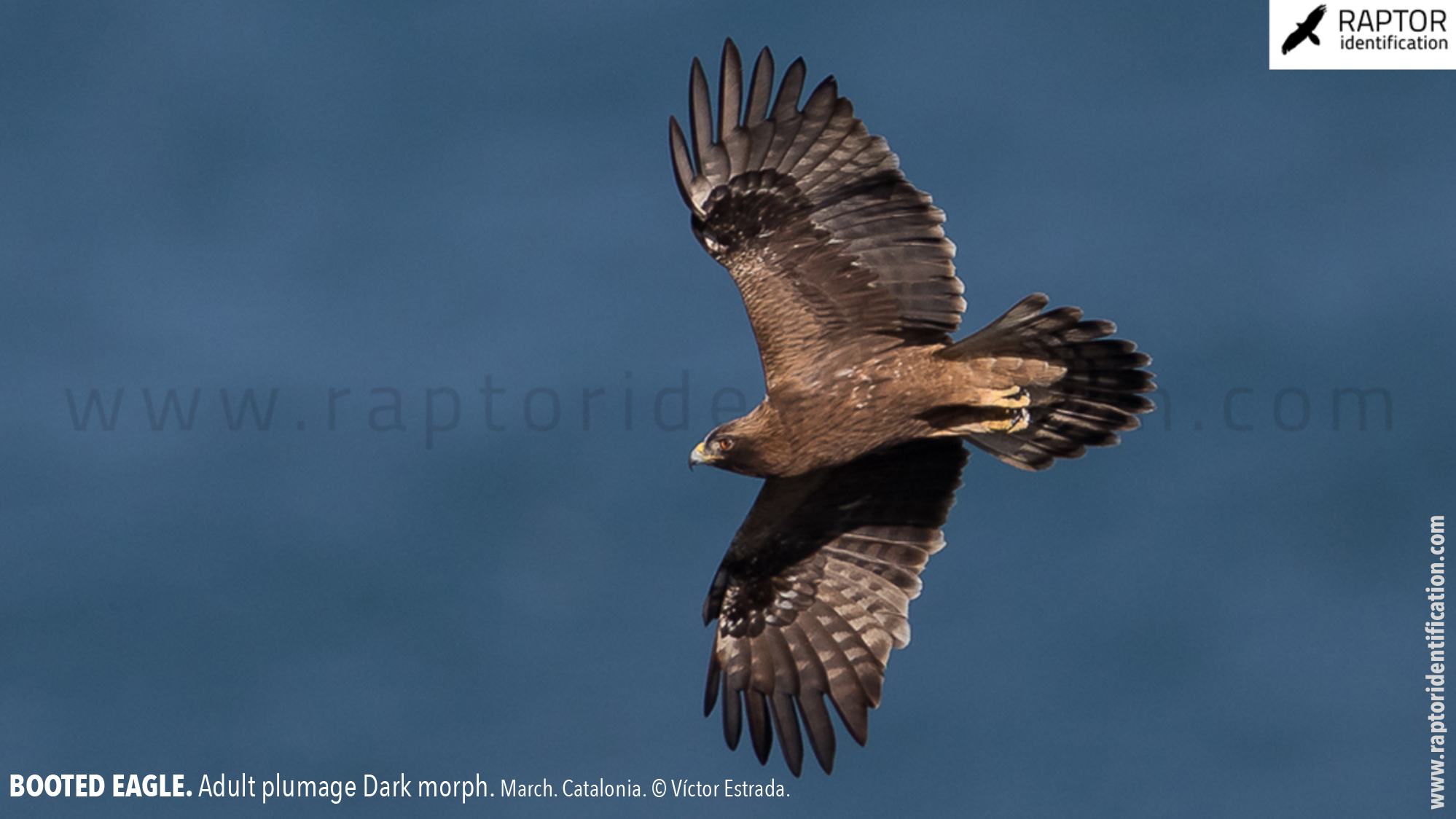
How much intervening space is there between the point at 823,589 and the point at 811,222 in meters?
2.91

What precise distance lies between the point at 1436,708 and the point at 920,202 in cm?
833

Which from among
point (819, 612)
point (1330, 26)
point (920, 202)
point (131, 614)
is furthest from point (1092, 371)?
point (131, 614)

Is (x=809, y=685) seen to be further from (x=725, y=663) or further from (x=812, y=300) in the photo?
(x=812, y=300)

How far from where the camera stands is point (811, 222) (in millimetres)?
11375

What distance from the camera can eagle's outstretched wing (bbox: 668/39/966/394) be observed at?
11.2 metres

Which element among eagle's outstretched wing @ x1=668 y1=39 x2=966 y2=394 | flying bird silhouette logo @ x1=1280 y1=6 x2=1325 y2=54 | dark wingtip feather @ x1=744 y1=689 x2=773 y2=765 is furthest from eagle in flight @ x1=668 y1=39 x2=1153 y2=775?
flying bird silhouette logo @ x1=1280 y1=6 x2=1325 y2=54

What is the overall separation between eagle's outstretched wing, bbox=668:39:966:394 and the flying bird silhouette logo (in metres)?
7.90

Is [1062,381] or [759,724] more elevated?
[1062,381]

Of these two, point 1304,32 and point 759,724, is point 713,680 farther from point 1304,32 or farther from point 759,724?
point 1304,32

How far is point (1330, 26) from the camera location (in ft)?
94.9

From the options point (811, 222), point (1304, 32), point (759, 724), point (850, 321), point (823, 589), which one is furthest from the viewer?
point (1304, 32)

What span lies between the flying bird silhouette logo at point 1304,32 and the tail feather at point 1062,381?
750 centimetres

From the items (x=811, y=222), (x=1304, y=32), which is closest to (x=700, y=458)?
(x=811, y=222)

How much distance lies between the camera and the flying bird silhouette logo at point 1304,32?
18.4 meters
